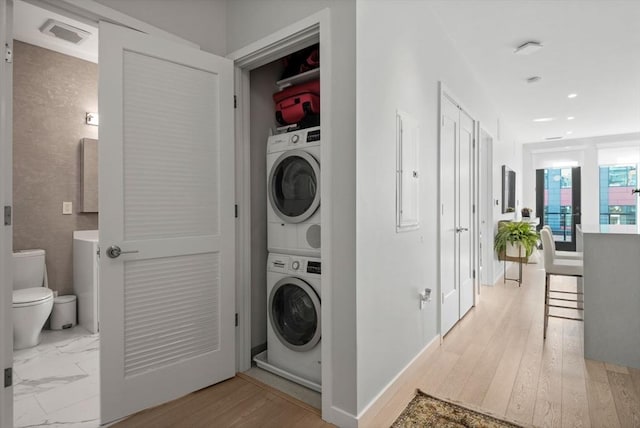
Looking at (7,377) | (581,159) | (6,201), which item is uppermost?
(581,159)

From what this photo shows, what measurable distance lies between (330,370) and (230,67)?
75.8 inches

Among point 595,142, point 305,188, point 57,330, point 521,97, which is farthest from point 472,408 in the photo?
point 595,142

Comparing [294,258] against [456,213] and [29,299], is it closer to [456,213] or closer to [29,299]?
[456,213]

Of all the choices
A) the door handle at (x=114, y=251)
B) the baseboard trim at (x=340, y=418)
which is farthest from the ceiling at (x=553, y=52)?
the baseboard trim at (x=340, y=418)

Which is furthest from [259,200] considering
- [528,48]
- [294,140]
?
[528,48]

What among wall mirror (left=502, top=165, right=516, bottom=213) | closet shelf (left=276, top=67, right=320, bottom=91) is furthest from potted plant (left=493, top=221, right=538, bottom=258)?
closet shelf (left=276, top=67, right=320, bottom=91)

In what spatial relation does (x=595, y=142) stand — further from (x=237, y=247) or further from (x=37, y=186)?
(x=37, y=186)

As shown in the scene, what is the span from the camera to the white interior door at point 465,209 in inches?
133

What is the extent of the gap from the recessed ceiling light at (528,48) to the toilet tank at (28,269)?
4715 millimetres

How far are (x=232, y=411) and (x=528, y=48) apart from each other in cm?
375

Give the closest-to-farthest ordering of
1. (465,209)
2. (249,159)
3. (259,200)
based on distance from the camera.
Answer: (249,159) < (259,200) < (465,209)

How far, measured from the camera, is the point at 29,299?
268 cm

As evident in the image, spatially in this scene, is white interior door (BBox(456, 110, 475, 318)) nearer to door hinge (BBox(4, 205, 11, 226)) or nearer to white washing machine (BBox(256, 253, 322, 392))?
white washing machine (BBox(256, 253, 322, 392))

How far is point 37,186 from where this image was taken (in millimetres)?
3133
